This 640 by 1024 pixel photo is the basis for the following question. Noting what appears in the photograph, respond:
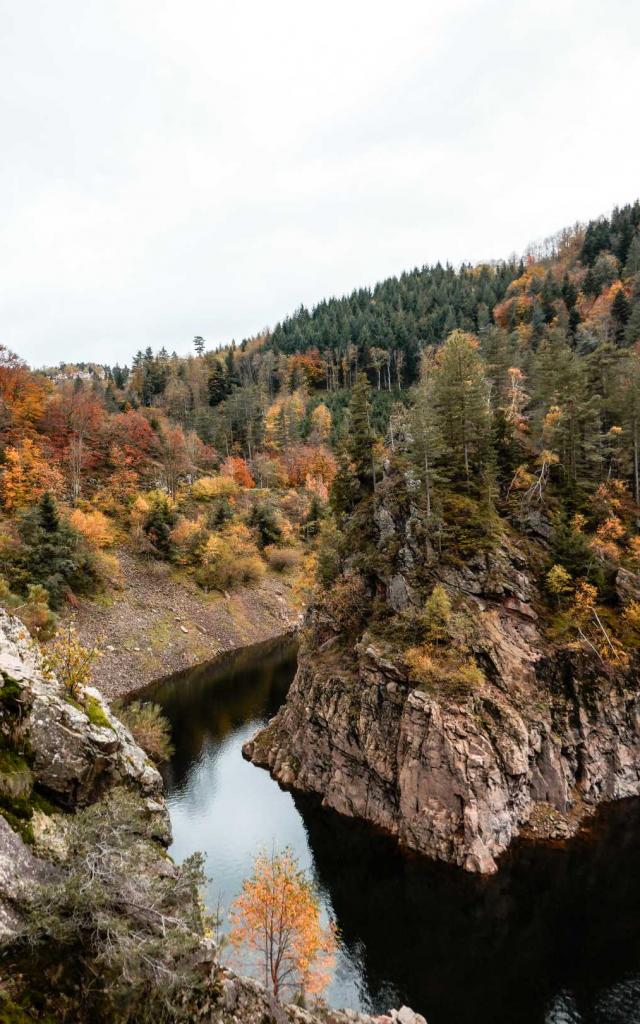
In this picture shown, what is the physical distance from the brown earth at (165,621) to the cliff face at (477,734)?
2425 centimetres

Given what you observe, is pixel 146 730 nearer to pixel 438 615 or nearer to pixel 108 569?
pixel 438 615

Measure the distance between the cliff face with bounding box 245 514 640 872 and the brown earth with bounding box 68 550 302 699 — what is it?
24.3 meters

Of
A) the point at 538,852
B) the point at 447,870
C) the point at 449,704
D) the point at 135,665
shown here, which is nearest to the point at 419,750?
the point at 449,704

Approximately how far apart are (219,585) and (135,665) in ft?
73.8

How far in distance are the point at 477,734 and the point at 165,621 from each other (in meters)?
48.2

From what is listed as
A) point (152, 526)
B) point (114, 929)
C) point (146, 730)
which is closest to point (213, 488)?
point (152, 526)

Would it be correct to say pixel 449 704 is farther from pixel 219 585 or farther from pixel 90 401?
pixel 90 401

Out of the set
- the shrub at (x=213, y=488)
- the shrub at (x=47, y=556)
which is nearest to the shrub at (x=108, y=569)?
the shrub at (x=47, y=556)

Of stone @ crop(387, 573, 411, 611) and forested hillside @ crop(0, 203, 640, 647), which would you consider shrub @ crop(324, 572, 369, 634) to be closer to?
stone @ crop(387, 573, 411, 611)

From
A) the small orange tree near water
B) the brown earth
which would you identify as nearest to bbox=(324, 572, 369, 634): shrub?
the small orange tree near water

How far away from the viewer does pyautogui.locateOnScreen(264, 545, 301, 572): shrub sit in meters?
92.9

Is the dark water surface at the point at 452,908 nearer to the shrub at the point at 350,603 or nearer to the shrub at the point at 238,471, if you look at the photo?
the shrub at the point at 350,603

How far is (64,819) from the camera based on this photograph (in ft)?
40.9

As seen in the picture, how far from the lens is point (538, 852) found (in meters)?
32.5
